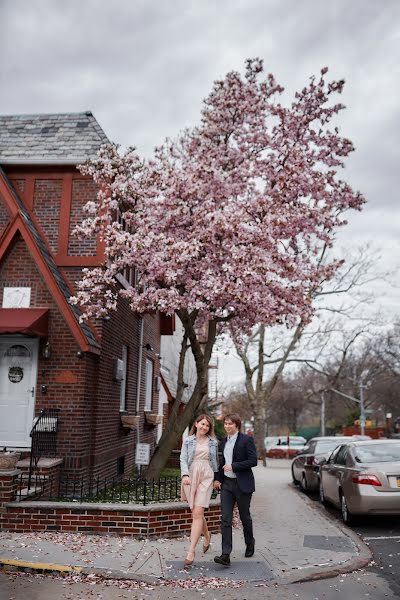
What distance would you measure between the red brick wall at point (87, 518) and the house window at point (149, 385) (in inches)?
375

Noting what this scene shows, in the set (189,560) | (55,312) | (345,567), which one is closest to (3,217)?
(55,312)

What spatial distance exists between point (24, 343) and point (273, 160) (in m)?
7.00

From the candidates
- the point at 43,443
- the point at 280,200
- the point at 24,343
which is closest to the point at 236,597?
the point at 43,443

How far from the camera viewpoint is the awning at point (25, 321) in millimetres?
10195

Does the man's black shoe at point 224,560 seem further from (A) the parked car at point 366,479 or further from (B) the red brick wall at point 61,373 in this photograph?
(B) the red brick wall at point 61,373

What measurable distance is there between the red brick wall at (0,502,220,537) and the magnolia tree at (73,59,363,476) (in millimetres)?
3668

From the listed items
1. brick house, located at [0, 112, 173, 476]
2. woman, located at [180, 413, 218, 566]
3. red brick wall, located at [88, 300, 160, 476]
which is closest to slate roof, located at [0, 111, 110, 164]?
brick house, located at [0, 112, 173, 476]

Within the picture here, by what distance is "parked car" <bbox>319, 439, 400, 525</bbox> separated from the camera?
8.86 metres

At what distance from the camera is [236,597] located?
5.68 m

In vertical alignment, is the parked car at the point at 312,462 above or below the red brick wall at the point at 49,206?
below

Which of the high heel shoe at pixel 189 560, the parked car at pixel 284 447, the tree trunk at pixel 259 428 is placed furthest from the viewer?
the parked car at pixel 284 447

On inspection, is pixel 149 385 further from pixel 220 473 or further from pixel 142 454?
pixel 220 473

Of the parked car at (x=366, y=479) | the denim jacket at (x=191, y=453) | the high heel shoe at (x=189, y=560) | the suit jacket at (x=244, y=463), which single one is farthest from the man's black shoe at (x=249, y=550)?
the parked car at (x=366, y=479)

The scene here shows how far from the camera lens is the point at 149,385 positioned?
18312 mm
